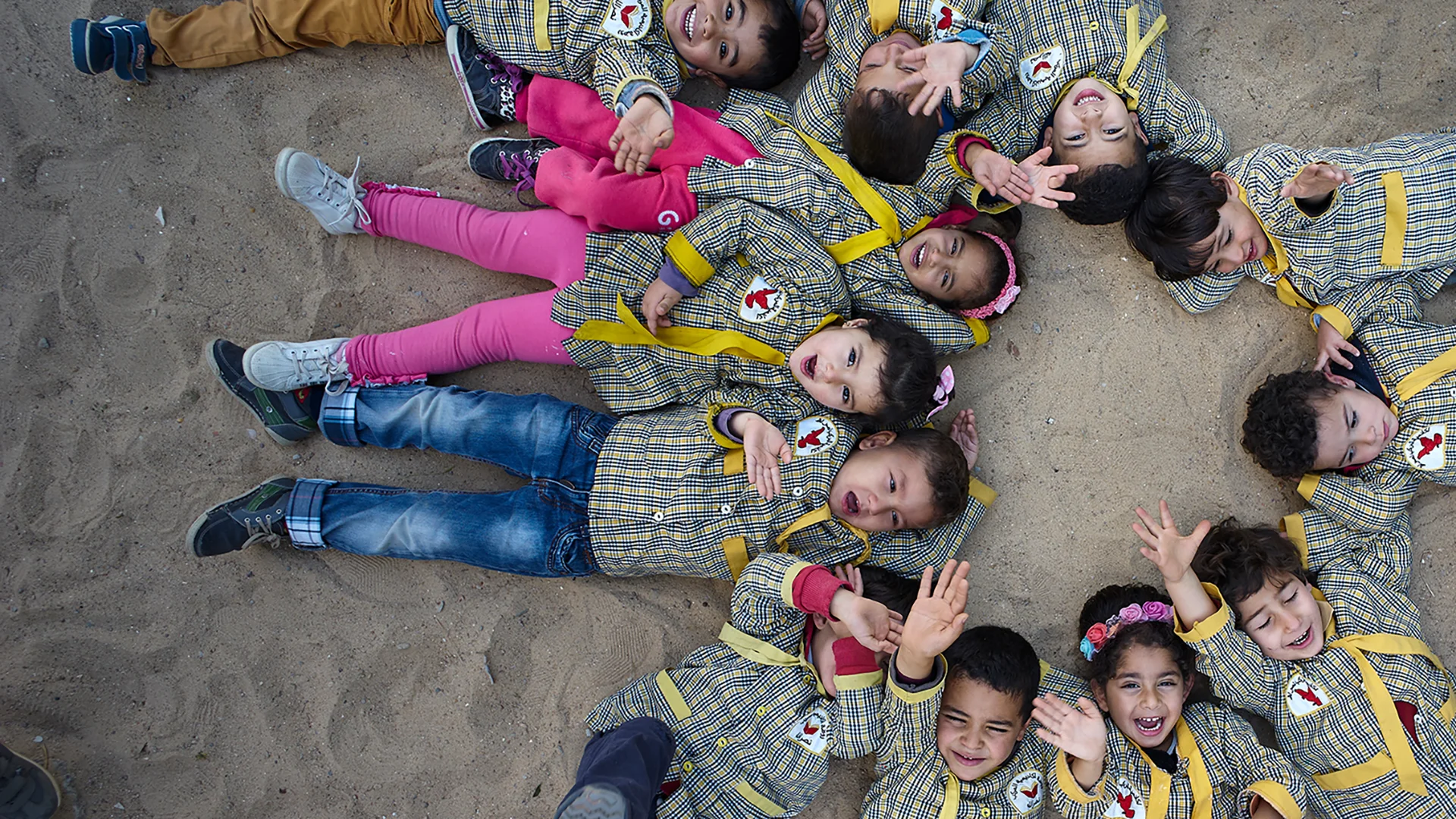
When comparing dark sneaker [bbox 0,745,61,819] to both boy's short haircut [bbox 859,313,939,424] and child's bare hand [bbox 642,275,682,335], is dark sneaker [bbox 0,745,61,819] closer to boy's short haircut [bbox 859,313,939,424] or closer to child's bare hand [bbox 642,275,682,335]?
child's bare hand [bbox 642,275,682,335]

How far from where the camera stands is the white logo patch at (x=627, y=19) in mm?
2734

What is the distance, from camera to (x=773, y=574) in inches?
103

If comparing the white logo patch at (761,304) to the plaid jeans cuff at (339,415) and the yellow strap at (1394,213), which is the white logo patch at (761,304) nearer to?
the plaid jeans cuff at (339,415)

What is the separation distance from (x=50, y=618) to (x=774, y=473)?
234 cm

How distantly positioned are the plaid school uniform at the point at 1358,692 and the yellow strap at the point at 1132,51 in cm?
154

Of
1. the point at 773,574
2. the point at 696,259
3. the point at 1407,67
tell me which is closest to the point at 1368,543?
the point at 1407,67

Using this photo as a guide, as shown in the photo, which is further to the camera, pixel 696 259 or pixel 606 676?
pixel 606 676

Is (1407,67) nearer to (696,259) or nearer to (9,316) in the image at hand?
(696,259)

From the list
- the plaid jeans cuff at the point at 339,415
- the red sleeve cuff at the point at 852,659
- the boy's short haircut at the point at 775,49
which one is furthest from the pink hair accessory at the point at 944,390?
the plaid jeans cuff at the point at 339,415

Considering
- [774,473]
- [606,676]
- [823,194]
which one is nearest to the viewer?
[774,473]

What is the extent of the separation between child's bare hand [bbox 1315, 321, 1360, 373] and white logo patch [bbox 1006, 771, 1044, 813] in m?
1.65

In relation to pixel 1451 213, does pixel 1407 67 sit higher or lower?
higher

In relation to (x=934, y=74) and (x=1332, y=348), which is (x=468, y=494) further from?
(x=1332, y=348)

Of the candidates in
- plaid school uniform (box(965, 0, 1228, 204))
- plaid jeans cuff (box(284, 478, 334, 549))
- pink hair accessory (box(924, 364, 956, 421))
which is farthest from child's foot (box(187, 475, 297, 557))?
plaid school uniform (box(965, 0, 1228, 204))
